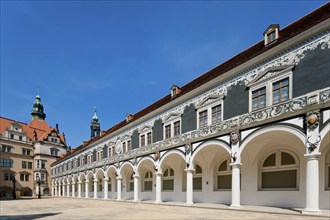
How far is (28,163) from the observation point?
48094 millimetres

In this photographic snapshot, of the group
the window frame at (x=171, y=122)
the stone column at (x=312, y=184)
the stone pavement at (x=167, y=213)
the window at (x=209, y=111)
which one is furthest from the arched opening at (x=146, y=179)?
the stone column at (x=312, y=184)

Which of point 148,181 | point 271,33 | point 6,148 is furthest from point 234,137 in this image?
point 6,148

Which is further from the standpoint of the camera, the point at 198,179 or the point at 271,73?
the point at 198,179

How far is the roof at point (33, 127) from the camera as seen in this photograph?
4800cm

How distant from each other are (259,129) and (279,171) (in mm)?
3513

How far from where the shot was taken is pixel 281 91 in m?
11.9

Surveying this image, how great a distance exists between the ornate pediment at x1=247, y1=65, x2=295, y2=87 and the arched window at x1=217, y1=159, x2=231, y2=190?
6.66 meters

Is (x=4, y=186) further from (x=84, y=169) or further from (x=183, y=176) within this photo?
(x=183, y=176)

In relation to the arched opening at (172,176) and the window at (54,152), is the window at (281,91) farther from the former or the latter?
the window at (54,152)

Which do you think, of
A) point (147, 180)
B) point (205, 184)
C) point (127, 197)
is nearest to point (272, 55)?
point (205, 184)

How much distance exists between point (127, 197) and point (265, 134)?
20107mm

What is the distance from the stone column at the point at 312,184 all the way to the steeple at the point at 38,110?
6671 cm

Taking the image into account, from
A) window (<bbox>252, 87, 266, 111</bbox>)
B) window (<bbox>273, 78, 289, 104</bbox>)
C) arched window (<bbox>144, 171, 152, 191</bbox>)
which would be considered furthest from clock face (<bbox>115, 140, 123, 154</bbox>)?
window (<bbox>273, 78, 289, 104</bbox>)

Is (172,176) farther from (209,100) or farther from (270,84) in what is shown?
(270,84)
